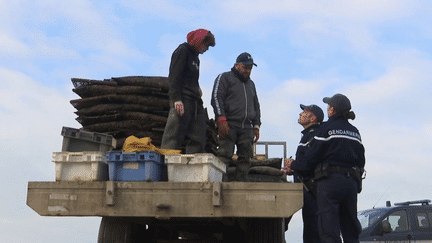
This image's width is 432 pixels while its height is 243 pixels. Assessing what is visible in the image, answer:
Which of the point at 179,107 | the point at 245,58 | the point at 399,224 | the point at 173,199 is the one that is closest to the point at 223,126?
the point at 179,107

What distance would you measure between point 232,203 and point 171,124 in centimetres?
154

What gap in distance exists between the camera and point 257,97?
6551 mm

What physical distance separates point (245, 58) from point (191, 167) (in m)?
2.25

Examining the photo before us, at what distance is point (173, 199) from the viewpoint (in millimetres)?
4242

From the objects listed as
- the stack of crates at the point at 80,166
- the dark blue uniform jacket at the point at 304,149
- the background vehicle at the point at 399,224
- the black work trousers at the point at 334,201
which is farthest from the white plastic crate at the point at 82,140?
the background vehicle at the point at 399,224

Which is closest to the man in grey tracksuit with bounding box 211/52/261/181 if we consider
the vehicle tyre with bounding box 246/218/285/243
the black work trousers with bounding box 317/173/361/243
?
the vehicle tyre with bounding box 246/218/285/243

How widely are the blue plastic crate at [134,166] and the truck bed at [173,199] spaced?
4.3 inches

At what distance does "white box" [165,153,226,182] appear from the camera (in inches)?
170

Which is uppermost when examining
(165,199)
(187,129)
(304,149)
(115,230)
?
(187,129)

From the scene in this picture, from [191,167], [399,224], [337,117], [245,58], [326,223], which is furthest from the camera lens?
[399,224]

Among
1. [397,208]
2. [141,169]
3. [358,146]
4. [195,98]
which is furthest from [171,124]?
[397,208]

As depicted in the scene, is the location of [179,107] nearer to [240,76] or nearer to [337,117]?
[240,76]

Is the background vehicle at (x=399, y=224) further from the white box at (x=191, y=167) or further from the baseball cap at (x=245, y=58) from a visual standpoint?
the white box at (x=191, y=167)

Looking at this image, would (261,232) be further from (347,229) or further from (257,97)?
(257,97)
